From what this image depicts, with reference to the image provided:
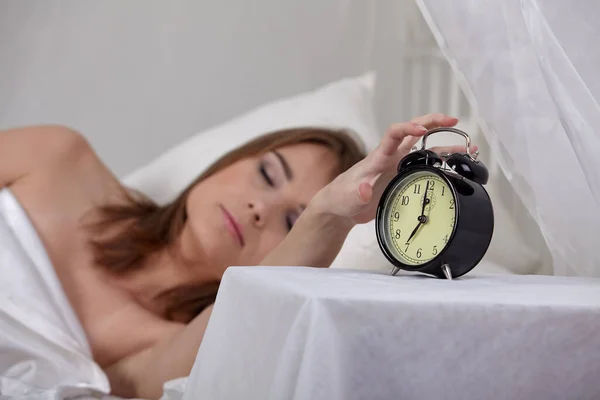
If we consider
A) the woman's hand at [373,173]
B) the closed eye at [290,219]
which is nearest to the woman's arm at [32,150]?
the closed eye at [290,219]

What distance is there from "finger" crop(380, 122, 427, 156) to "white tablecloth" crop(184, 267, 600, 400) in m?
0.22

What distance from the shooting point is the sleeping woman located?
4.55ft

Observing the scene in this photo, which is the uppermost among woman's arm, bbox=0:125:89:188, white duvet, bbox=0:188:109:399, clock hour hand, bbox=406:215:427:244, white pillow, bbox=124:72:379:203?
clock hour hand, bbox=406:215:427:244

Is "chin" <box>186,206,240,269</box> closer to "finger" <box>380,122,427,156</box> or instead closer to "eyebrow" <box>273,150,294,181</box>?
"eyebrow" <box>273,150,294,181</box>

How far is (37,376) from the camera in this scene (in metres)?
1.08

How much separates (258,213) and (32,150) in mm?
553

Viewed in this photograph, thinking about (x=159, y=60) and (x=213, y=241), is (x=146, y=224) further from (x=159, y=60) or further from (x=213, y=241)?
(x=159, y=60)

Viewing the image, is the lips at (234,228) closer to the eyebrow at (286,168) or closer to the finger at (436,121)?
the eyebrow at (286,168)

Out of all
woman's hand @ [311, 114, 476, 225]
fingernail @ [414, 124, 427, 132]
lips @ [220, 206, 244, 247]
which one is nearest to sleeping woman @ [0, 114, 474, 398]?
lips @ [220, 206, 244, 247]

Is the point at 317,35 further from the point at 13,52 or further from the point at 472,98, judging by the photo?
the point at 472,98

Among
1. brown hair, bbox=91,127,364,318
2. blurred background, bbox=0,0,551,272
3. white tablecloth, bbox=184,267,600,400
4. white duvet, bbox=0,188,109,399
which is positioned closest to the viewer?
white tablecloth, bbox=184,267,600,400

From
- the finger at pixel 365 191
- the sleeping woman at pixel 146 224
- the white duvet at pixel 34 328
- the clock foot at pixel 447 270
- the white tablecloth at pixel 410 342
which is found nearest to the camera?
the white tablecloth at pixel 410 342

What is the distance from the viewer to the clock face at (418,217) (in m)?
0.73

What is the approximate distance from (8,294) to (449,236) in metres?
0.85
